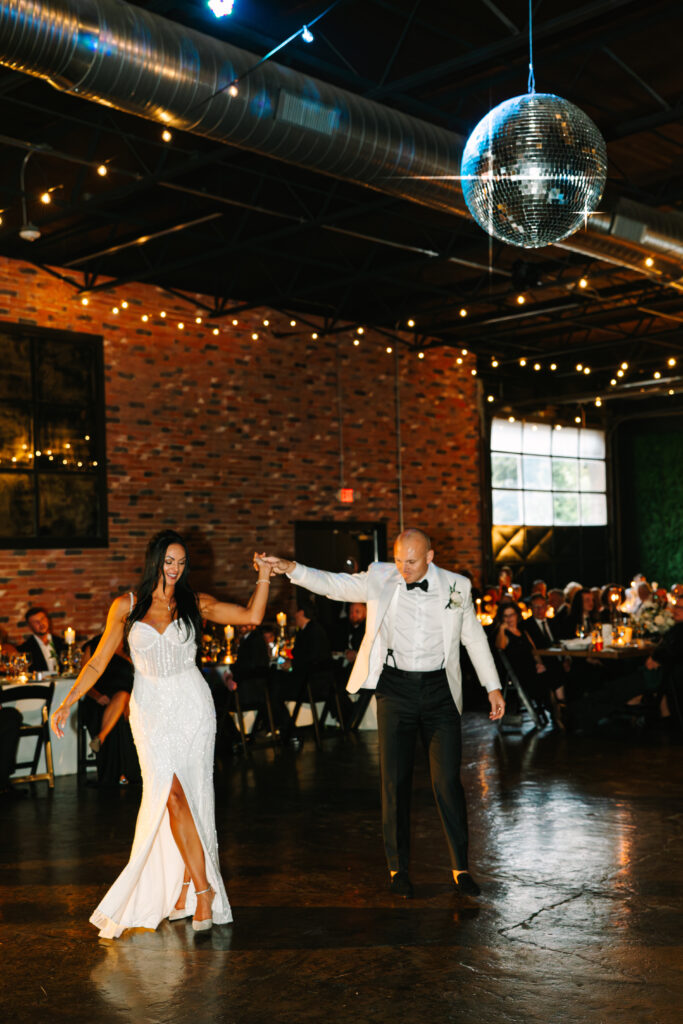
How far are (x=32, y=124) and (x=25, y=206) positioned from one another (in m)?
1.39

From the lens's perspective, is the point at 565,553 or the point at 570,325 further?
the point at 565,553

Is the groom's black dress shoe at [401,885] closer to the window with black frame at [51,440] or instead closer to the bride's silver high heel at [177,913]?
the bride's silver high heel at [177,913]

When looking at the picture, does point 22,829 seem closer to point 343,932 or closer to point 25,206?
point 343,932

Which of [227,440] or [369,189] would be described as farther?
[227,440]

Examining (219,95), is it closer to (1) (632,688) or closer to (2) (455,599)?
(2) (455,599)

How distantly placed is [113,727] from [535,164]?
5470 millimetres

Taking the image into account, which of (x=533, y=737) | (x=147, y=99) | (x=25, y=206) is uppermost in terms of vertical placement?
(x=25, y=206)

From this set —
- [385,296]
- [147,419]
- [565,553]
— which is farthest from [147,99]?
[565,553]

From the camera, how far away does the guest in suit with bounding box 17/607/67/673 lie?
971 cm

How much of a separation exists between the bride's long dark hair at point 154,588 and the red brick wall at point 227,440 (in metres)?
6.55

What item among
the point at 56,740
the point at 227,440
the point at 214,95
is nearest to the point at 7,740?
the point at 56,740

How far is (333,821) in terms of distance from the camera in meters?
6.73

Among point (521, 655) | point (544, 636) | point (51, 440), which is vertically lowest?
point (521, 655)

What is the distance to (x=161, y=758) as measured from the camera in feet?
15.0
